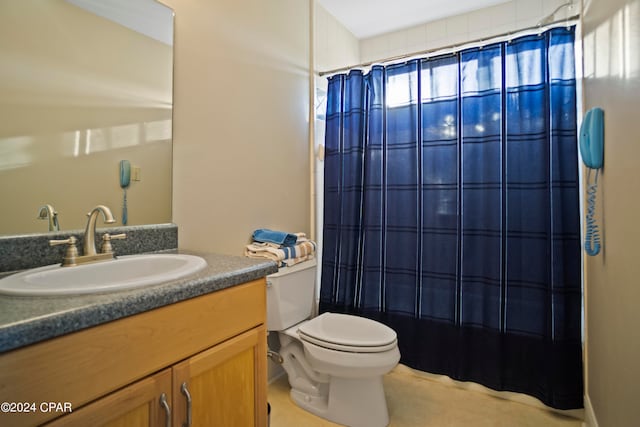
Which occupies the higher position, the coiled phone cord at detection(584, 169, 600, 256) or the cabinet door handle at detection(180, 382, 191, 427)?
the coiled phone cord at detection(584, 169, 600, 256)

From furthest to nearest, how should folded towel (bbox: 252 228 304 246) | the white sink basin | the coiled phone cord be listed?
folded towel (bbox: 252 228 304 246) < the coiled phone cord < the white sink basin

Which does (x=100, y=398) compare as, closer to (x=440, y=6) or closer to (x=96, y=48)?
(x=96, y=48)

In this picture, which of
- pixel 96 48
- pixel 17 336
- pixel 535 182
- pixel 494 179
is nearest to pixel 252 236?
pixel 96 48

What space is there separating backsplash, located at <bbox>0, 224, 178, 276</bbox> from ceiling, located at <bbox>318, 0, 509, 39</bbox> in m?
1.97

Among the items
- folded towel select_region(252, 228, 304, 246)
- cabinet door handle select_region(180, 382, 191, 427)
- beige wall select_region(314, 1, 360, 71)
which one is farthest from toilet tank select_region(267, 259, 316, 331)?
beige wall select_region(314, 1, 360, 71)

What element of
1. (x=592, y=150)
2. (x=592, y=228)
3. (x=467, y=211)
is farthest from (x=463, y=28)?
(x=592, y=228)

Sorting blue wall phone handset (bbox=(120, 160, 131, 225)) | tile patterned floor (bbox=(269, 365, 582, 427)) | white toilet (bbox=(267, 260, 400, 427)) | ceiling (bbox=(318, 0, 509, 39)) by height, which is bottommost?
tile patterned floor (bbox=(269, 365, 582, 427))

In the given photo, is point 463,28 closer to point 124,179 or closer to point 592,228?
point 592,228

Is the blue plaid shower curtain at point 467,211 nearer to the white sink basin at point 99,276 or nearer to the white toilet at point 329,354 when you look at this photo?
the white toilet at point 329,354

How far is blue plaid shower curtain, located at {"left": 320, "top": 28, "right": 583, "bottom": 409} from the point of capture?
5.30 ft

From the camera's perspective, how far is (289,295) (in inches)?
65.4

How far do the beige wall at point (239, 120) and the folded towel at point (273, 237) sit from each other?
0.05m

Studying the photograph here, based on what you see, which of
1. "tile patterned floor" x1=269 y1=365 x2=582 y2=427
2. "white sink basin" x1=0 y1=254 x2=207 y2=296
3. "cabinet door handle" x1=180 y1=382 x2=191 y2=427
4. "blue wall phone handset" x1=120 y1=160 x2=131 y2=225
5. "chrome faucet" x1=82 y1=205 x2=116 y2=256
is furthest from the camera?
"tile patterned floor" x1=269 y1=365 x2=582 y2=427

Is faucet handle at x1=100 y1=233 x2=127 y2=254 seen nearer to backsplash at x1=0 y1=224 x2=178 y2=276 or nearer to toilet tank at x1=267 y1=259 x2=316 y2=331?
backsplash at x1=0 y1=224 x2=178 y2=276
